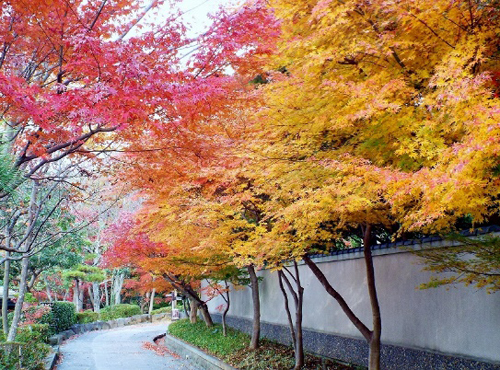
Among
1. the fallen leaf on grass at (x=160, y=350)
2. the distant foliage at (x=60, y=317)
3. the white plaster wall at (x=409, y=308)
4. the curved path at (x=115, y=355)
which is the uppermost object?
the white plaster wall at (x=409, y=308)

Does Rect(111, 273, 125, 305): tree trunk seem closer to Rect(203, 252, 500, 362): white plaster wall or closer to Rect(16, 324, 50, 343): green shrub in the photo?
Rect(16, 324, 50, 343): green shrub

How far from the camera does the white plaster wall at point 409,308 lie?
7.58 meters

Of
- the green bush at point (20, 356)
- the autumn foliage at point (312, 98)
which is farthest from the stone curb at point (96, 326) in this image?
the autumn foliage at point (312, 98)

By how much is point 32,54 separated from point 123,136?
181 cm

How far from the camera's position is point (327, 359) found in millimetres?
11711

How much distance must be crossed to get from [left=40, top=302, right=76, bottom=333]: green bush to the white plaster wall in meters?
14.6

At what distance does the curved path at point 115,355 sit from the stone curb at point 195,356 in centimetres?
26

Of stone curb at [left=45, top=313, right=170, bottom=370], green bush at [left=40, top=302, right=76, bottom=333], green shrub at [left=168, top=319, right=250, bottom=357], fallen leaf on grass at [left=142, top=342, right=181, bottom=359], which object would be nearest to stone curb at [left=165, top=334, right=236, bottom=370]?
fallen leaf on grass at [left=142, top=342, right=181, bottom=359]

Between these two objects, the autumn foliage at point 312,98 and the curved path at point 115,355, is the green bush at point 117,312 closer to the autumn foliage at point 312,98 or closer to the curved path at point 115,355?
the curved path at point 115,355

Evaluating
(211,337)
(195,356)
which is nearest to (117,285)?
(211,337)

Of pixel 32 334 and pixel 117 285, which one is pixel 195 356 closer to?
pixel 32 334

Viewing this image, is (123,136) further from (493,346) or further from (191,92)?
(493,346)

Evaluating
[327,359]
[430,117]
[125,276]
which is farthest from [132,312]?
[430,117]

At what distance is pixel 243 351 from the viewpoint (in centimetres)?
1437
